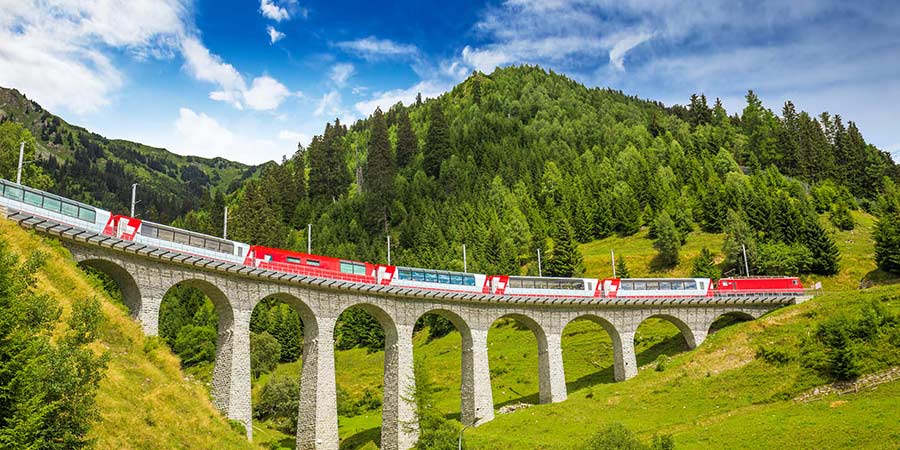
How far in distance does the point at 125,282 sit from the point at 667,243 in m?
81.7

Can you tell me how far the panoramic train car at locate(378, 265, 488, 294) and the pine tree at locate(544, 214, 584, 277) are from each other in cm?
4214

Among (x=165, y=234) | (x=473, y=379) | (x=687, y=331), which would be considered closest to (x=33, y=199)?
(x=165, y=234)

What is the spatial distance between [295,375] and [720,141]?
419 ft

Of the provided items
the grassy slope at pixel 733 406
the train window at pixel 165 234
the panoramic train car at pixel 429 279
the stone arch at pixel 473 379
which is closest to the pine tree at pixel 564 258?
the grassy slope at pixel 733 406

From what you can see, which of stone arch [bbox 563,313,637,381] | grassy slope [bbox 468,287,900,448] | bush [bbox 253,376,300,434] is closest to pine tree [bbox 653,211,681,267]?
grassy slope [bbox 468,287,900,448]

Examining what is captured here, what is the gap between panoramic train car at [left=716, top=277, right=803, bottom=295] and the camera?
224 feet

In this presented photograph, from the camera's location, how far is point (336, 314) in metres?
49.2

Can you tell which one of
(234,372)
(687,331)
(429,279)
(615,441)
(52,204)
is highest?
(52,204)

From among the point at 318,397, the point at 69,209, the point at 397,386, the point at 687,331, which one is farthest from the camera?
the point at 687,331

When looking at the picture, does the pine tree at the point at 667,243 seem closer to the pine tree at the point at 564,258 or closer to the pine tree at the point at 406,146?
the pine tree at the point at 564,258

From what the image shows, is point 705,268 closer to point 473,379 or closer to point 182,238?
point 473,379

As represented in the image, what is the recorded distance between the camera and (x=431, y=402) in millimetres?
45438

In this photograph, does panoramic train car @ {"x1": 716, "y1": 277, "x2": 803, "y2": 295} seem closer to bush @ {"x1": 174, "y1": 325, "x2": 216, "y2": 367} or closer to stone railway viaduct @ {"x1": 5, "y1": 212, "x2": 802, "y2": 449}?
stone railway viaduct @ {"x1": 5, "y1": 212, "x2": 802, "y2": 449}

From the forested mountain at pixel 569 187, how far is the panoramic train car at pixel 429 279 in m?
39.4
